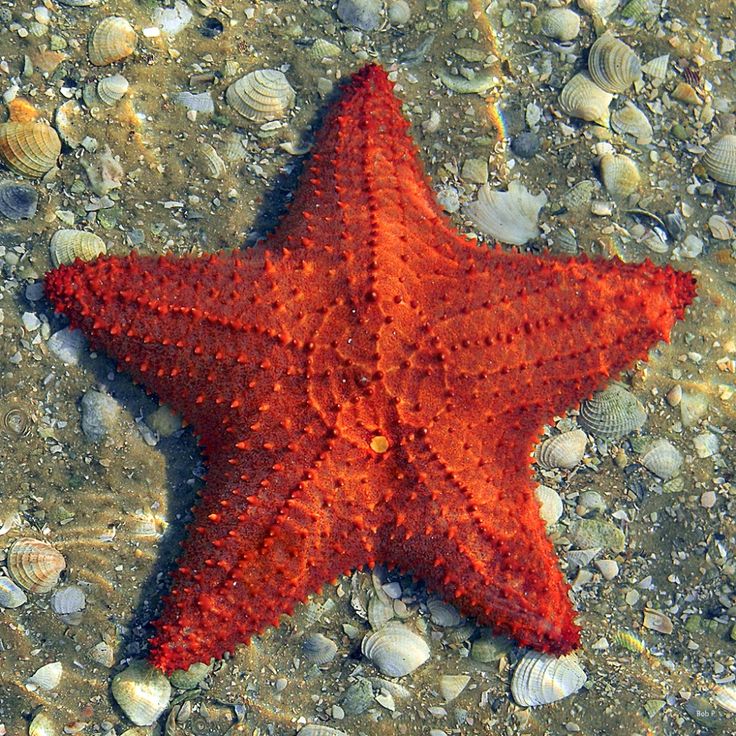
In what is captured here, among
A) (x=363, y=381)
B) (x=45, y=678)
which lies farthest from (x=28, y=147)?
(x=45, y=678)

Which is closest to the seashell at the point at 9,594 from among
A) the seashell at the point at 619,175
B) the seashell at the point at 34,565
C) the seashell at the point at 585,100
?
the seashell at the point at 34,565

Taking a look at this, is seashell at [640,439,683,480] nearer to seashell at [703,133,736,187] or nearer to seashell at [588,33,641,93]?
seashell at [703,133,736,187]

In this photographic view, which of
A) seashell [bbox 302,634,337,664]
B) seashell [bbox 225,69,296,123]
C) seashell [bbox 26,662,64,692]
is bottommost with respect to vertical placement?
seashell [bbox 26,662,64,692]

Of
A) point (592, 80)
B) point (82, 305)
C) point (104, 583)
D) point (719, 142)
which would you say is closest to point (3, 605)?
point (104, 583)

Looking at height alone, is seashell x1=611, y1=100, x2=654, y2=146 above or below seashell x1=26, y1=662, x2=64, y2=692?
above

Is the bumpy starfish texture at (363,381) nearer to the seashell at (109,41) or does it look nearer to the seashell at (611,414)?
the seashell at (611,414)

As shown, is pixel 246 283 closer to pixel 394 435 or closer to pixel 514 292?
pixel 394 435

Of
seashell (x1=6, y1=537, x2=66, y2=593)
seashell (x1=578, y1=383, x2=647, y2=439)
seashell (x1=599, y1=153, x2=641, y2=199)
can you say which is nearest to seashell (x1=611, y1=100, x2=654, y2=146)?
seashell (x1=599, y1=153, x2=641, y2=199)
